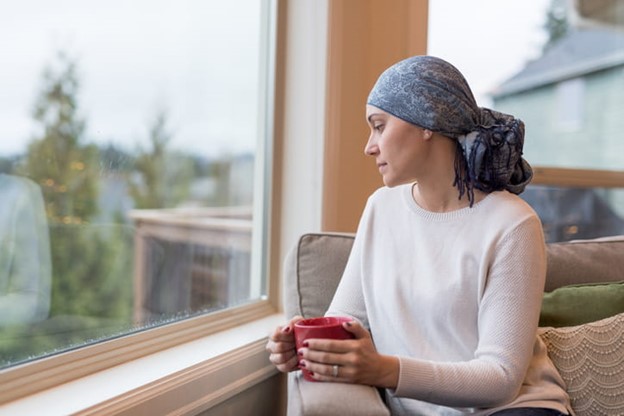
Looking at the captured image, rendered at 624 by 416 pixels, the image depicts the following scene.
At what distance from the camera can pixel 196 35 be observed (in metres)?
2.16

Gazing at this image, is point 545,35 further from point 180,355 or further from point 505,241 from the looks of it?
point 180,355

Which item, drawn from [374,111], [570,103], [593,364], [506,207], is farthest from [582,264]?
[570,103]

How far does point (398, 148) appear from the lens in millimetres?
1413

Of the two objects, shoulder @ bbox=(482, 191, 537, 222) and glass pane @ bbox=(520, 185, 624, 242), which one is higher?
shoulder @ bbox=(482, 191, 537, 222)

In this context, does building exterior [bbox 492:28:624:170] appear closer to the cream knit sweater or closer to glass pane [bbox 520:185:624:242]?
glass pane [bbox 520:185:624:242]

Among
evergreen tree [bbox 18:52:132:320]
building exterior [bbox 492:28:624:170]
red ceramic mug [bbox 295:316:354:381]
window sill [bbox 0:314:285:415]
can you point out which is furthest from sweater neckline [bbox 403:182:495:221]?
building exterior [bbox 492:28:624:170]

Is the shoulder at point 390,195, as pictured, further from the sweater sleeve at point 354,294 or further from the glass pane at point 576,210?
the glass pane at point 576,210

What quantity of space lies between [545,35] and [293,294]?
1.96 m

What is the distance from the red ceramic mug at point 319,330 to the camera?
1.24 m

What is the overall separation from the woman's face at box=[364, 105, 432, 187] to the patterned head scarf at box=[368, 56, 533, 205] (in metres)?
0.02

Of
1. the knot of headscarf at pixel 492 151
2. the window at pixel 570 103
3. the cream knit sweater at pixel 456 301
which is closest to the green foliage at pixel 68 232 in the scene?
the cream knit sweater at pixel 456 301

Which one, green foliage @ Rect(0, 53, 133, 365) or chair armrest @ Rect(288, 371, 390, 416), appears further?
green foliage @ Rect(0, 53, 133, 365)

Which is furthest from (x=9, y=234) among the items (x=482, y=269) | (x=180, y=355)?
(x=482, y=269)

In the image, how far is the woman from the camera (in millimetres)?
1252
